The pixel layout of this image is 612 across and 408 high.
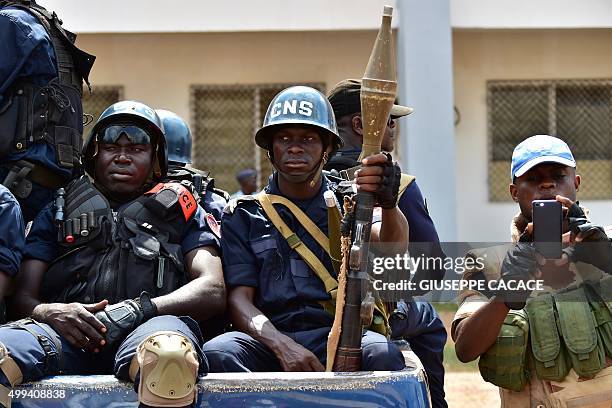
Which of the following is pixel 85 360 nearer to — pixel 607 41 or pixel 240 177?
pixel 240 177

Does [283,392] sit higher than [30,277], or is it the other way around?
[30,277]

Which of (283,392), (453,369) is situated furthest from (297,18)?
(283,392)

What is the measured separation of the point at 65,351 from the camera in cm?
388

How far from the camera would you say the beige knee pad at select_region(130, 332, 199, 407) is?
3.31 metres

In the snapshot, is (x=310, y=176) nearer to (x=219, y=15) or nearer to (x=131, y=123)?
(x=131, y=123)

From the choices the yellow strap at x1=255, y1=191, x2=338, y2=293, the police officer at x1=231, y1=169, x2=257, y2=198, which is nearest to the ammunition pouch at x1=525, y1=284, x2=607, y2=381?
the yellow strap at x1=255, y1=191, x2=338, y2=293

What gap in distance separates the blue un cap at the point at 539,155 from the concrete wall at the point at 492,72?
9.18m

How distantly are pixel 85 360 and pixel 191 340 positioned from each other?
595mm

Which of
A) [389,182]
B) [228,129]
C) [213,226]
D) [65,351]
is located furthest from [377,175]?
[228,129]

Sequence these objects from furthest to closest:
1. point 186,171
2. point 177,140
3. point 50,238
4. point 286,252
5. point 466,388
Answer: point 466,388, point 177,140, point 186,171, point 50,238, point 286,252

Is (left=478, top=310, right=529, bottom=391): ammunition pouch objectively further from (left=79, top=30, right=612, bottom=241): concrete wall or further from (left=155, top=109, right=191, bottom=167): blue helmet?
(left=79, top=30, right=612, bottom=241): concrete wall

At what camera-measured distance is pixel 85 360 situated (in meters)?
3.96

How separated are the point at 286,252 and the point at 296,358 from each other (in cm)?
51

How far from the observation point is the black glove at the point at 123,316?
12.7 feet
